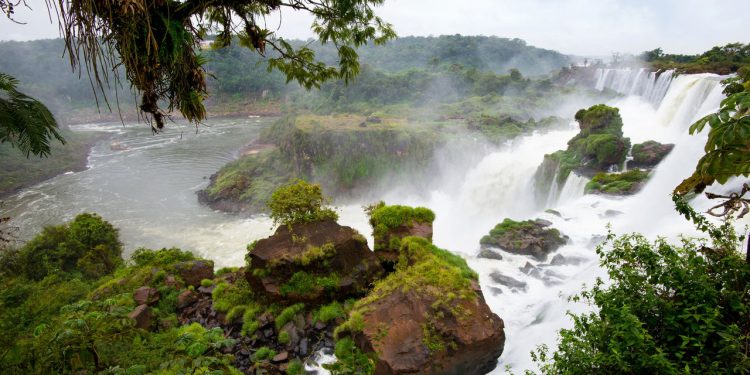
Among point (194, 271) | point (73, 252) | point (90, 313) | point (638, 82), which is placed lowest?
point (73, 252)

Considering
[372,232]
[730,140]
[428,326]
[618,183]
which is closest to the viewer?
[730,140]

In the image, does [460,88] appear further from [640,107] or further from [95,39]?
[95,39]

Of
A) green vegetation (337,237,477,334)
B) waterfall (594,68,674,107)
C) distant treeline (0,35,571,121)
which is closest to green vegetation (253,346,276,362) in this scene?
green vegetation (337,237,477,334)

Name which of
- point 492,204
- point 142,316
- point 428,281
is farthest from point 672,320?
point 492,204

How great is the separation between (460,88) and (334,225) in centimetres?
4125

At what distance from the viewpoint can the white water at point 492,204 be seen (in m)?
8.68

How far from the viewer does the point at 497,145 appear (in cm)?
2619

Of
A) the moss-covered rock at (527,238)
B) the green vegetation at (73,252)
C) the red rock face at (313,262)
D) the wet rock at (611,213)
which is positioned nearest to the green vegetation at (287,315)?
the red rock face at (313,262)

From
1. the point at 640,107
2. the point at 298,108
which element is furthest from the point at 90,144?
the point at 640,107

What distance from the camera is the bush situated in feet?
26.5

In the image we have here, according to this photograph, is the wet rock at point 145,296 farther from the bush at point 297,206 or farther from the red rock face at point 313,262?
the bush at point 297,206

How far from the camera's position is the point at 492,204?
64.0 feet

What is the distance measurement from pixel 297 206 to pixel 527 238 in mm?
7477

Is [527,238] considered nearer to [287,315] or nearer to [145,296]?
[287,315]
